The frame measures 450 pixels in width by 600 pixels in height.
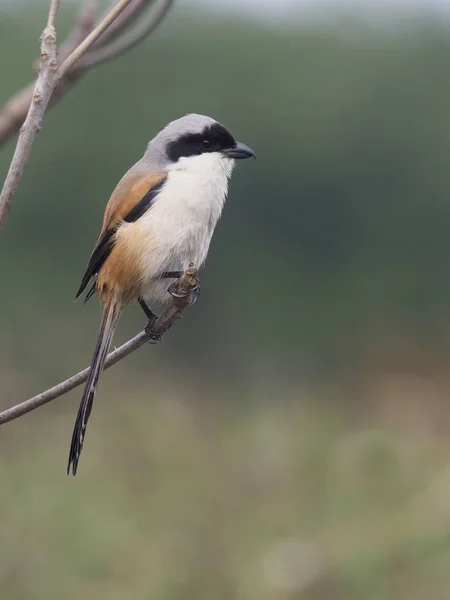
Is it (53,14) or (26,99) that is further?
(26,99)

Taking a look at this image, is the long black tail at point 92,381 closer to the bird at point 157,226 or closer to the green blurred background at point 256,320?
the bird at point 157,226

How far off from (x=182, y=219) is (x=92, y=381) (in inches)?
21.4

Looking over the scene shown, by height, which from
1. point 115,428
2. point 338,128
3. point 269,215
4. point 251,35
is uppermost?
point 251,35

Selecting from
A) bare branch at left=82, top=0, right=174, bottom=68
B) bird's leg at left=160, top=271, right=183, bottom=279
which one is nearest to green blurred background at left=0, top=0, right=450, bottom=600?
bird's leg at left=160, top=271, right=183, bottom=279

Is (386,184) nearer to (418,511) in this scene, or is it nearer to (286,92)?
(286,92)

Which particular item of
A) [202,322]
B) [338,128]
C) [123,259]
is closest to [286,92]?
[338,128]

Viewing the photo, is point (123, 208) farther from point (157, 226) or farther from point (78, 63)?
point (78, 63)

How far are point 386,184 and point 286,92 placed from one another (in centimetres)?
127

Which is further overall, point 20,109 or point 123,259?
point 123,259

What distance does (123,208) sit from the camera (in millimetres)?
2426

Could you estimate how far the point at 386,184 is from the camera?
9.35 meters

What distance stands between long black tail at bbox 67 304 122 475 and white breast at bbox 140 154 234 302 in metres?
0.13

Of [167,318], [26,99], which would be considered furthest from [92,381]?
[26,99]

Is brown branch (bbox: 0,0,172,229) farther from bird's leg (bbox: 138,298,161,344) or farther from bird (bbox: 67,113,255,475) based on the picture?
bird (bbox: 67,113,255,475)
